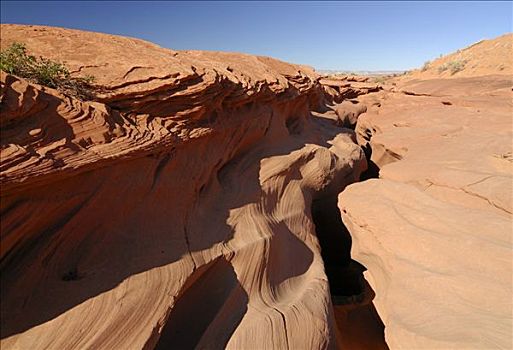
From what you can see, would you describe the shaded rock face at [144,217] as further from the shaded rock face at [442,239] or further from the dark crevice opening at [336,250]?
the dark crevice opening at [336,250]

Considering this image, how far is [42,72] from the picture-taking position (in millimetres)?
2621

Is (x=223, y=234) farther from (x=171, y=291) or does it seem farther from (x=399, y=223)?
(x=399, y=223)

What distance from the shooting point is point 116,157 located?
265 centimetres

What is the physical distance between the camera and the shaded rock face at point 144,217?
2.13 m

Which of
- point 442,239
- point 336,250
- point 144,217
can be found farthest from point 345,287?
point 144,217

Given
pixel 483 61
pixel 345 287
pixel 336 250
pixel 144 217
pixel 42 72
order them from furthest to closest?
1. pixel 483 61
2. pixel 336 250
3. pixel 345 287
4. pixel 144 217
5. pixel 42 72

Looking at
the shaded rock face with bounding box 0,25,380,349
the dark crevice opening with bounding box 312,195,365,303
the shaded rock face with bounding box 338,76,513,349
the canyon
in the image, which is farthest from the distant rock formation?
the shaded rock face with bounding box 0,25,380,349

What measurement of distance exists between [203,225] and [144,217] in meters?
0.64

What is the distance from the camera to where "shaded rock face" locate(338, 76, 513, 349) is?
2.47 meters

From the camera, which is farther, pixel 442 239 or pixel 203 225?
pixel 203 225

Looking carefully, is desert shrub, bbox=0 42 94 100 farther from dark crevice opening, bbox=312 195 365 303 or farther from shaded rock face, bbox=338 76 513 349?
dark crevice opening, bbox=312 195 365 303

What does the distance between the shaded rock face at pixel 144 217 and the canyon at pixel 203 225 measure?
0.5 inches

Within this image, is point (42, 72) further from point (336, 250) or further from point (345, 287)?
point (336, 250)

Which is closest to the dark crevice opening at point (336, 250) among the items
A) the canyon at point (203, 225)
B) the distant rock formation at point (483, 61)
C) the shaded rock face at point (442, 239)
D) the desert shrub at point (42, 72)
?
the canyon at point (203, 225)
